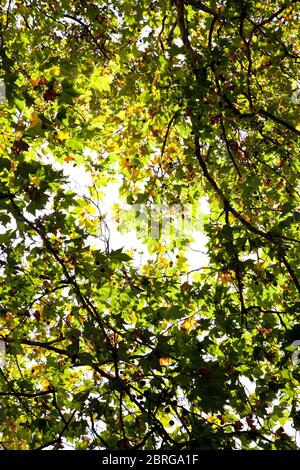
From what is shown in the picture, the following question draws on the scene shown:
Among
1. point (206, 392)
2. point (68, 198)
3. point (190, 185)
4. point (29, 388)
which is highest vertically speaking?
point (190, 185)

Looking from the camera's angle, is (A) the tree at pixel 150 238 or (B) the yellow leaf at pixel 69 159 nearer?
(A) the tree at pixel 150 238

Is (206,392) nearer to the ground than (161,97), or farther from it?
nearer to the ground

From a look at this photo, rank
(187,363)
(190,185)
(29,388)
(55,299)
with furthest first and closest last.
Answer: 1. (190,185)
2. (55,299)
3. (29,388)
4. (187,363)

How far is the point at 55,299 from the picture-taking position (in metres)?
5.48

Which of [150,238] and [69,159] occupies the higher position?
[69,159]

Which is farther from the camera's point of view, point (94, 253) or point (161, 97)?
point (161, 97)

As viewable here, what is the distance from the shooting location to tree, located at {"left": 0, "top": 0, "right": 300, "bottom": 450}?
3609 mm

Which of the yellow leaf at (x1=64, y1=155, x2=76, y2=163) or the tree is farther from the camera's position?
the yellow leaf at (x1=64, y1=155, x2=76, y2=163)

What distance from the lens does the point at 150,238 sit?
18.7ft

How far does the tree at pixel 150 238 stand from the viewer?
3609 millimetres

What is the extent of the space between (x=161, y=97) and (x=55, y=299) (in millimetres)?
2461
